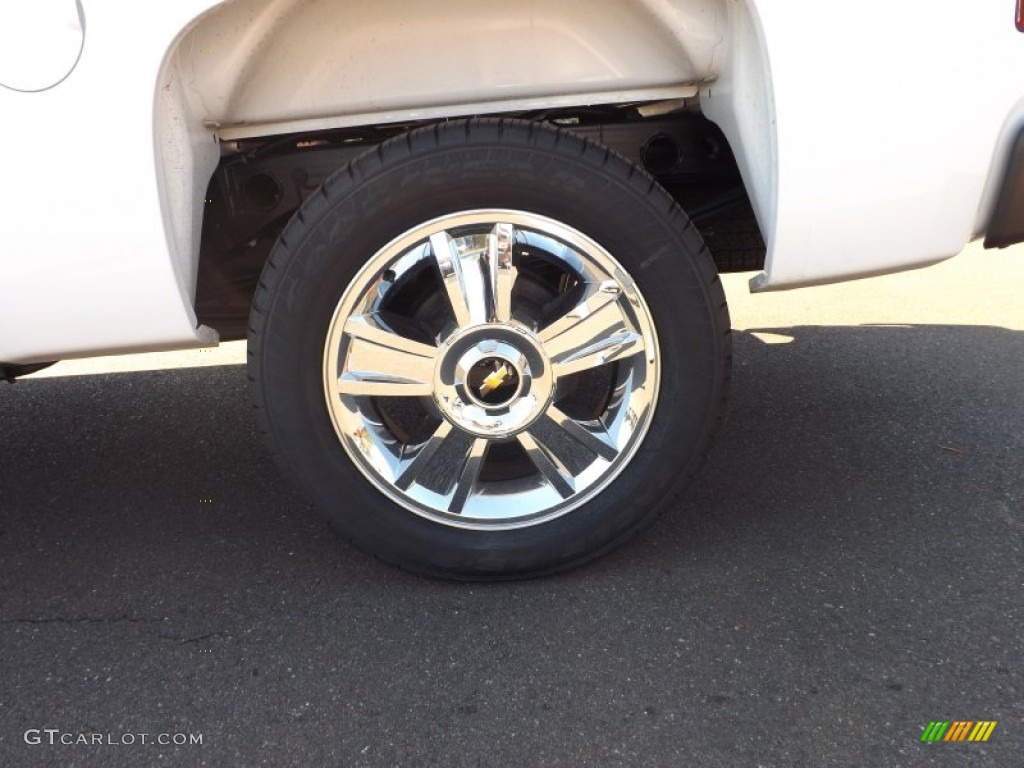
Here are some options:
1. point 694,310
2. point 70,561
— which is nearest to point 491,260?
point 694,310

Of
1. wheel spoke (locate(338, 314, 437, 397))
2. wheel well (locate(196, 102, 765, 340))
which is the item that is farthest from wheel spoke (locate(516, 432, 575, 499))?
wheel well (locate(196, 102, 765, 340))

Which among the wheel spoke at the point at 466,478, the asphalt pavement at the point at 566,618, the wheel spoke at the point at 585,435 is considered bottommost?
the asphalt pavement at the point at 566,618

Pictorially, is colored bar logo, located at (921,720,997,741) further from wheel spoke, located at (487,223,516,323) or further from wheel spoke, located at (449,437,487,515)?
wheel spoke, located at (487,223,516,323)

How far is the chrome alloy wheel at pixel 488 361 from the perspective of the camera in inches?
79.7

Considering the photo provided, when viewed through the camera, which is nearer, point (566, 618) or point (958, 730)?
point (958, 730)

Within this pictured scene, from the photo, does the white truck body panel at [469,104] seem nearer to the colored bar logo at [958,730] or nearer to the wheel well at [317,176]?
the wheel well at [317,176]

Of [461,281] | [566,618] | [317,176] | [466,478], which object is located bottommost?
[566,618]

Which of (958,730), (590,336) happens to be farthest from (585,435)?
(958,730)

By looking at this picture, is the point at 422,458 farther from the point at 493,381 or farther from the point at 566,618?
the point at 566,618

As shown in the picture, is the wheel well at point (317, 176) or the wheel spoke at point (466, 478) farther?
the wheel well at point (317, 176)

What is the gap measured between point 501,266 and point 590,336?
0.82 ft
